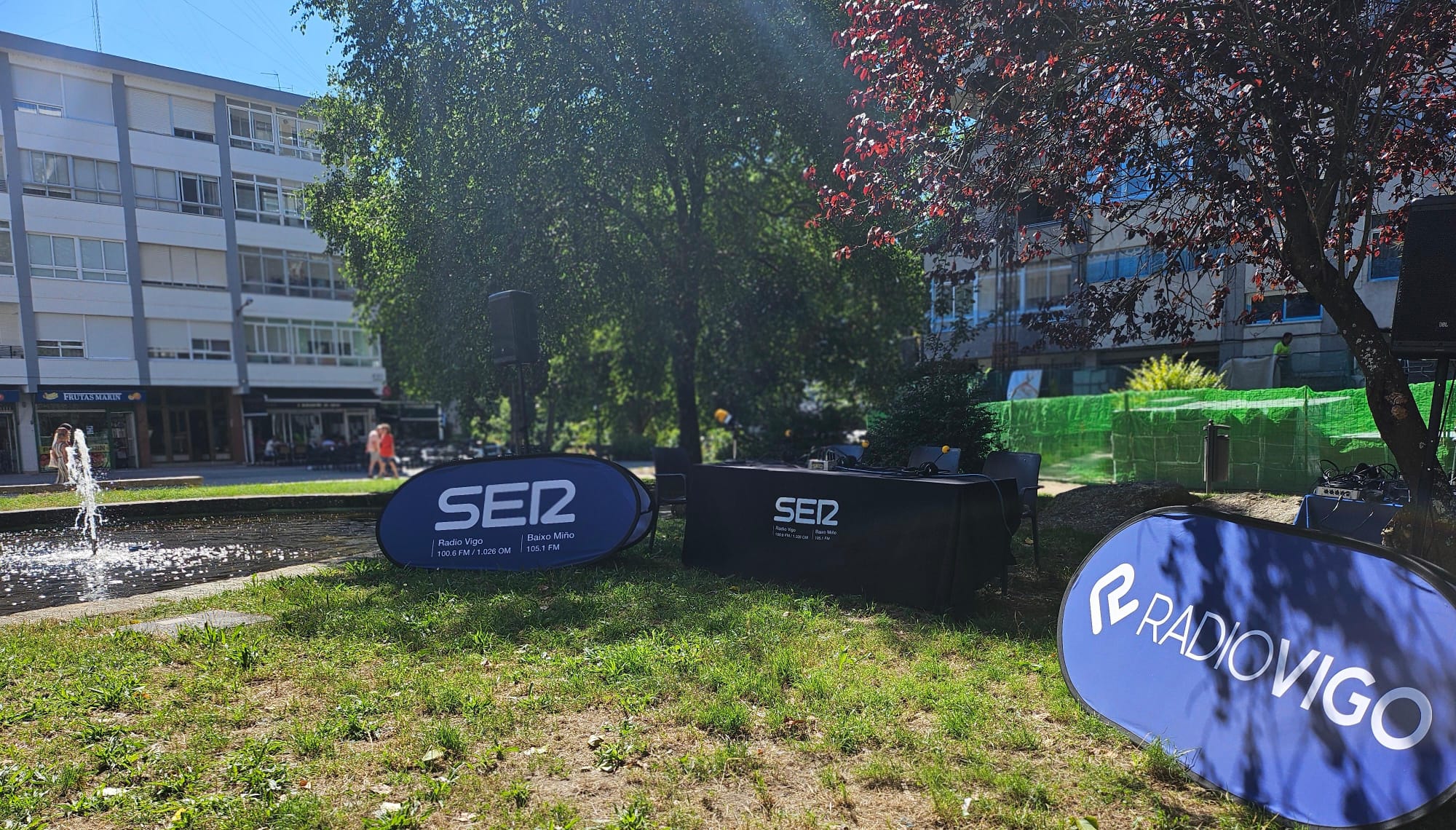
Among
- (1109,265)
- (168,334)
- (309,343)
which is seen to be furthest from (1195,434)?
(168,334)

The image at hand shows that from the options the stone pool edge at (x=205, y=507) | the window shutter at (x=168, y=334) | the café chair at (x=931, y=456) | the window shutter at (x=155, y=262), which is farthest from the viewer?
the window shutter at (x=168, y=334)

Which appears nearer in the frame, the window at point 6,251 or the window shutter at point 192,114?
the window at point 6,251

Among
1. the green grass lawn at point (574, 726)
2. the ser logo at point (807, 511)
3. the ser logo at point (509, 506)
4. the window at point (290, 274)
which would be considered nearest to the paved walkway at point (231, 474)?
the window at point (290, 274)

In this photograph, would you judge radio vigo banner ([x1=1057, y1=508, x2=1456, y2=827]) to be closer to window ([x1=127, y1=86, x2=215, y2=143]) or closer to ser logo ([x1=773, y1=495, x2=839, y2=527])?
ser logo ([x1=773, y1=495, x2=839, y2=527])

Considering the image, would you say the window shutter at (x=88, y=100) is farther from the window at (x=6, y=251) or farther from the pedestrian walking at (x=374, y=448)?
the pedestrian walking at (x=374, y=448)

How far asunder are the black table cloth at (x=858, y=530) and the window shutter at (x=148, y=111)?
37.8 m

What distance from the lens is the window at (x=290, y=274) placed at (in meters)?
36.9

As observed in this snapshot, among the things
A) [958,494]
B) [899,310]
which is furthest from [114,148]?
[958,494]

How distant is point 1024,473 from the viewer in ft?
25.2

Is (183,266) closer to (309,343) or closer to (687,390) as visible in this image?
(309,343)

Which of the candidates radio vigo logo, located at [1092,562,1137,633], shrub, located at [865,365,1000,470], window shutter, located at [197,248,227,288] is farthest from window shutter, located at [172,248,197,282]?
radio vigo logo, located at [1092,562,1137,633]

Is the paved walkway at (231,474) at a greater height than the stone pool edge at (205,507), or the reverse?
the stone pool edge at (205,507)

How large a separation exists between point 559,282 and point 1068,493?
28.6ft

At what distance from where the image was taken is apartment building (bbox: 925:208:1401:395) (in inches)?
760
